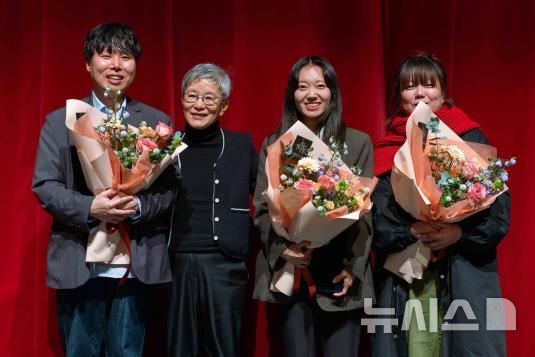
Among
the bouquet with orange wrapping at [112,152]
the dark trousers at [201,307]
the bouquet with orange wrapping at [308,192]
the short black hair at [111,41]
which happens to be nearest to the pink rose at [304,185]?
the bouquet with orange wrapping at [308,192]

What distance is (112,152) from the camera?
2.39m

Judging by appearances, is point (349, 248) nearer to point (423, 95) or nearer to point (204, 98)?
point (423, 95)

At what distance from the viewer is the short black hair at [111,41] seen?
106 inches

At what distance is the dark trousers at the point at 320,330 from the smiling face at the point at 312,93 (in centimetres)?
72

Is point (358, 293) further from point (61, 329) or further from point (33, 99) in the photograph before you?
point (33, 99)

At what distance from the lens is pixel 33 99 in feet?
10.4

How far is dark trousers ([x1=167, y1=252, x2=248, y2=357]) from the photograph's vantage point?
2.68 meters

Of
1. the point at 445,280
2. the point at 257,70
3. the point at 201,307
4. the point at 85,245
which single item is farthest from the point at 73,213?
the point at 445,280

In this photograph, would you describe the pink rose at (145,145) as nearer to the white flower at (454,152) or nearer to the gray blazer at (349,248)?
the gray blazer at (349,248)

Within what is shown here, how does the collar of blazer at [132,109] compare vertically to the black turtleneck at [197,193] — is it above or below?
above

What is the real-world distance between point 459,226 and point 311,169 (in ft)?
1.94

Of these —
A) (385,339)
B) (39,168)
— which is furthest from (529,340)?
(39,168)

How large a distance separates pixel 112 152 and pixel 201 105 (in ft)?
1.62

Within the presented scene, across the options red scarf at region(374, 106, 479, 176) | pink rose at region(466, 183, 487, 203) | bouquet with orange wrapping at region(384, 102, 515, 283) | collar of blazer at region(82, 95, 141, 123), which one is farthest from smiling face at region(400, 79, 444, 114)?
collar of blazer at region(82, 95, 141, 123)
